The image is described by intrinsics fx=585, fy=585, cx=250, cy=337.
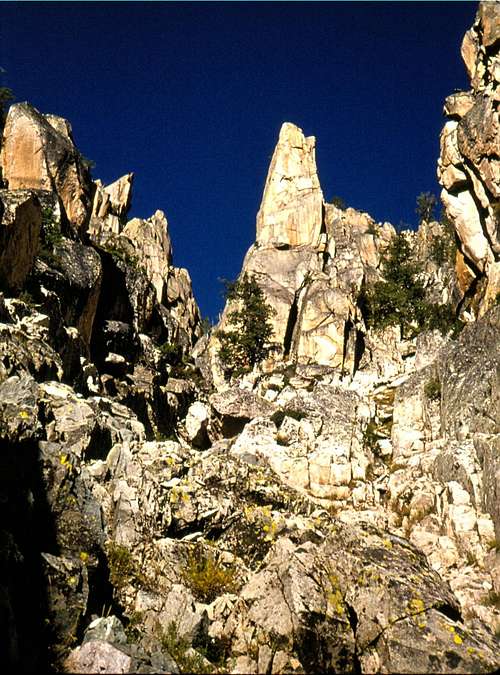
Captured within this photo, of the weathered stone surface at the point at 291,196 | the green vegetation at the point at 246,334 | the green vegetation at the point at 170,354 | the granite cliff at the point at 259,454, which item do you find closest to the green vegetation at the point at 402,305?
the granite cliff at the point at 259,454

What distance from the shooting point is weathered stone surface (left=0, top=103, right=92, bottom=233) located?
46594mm

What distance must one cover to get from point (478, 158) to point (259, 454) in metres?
27.7

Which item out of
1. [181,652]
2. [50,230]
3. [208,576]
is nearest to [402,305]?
[50,230]

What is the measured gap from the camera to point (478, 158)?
4147cm

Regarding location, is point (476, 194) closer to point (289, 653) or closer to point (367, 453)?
point (367, 453)

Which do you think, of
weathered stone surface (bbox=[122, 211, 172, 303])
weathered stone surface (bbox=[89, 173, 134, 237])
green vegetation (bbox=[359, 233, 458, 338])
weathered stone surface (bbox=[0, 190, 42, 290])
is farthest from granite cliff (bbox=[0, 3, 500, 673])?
weathered stone surface (bbox=[89, 173, 134, 237])

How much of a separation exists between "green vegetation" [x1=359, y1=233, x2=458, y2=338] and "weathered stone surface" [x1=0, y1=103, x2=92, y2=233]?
2718 cm

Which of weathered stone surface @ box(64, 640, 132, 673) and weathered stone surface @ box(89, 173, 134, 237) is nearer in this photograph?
weathered stone surface @ box(64, 640, 132, 673)

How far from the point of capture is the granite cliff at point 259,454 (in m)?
10.3

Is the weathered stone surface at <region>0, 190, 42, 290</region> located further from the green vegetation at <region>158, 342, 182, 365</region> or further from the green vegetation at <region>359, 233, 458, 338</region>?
the green vegetation at <region>359, 233, 458, 338</region>

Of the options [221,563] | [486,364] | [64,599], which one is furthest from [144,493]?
[486,364]

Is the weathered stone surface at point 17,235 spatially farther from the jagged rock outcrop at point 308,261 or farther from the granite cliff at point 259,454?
the jagged rock outcrop at point 308,261

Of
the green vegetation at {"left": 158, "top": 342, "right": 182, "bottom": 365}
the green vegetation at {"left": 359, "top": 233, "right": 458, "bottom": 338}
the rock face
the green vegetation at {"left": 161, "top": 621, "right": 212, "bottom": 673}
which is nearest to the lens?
the green vegetation at {"left": 161, "top": 621, "right": 212, "bottom": 673}

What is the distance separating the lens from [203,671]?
32.4ft
